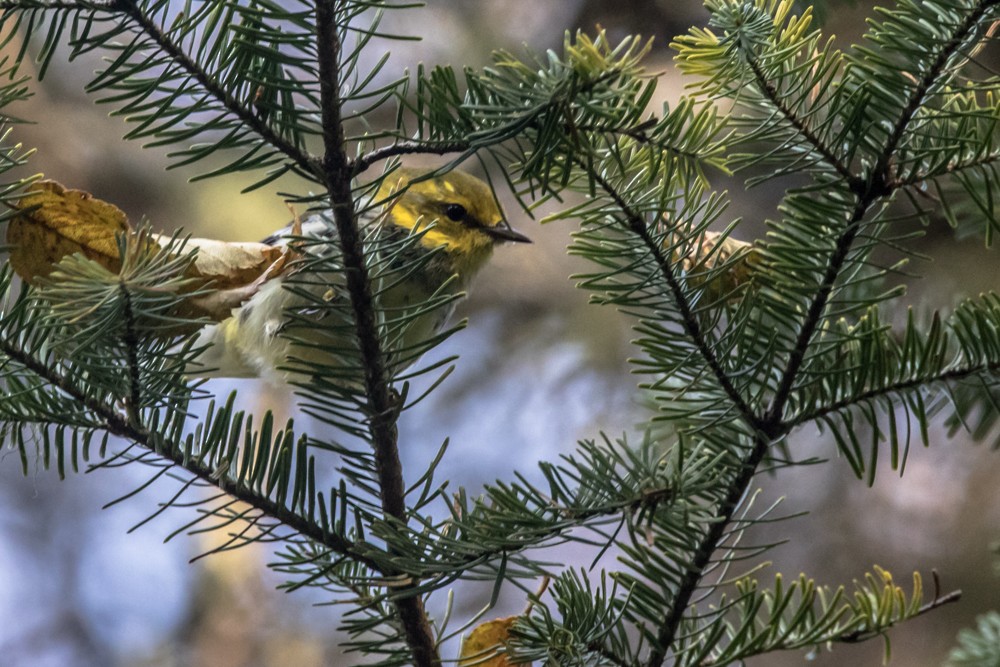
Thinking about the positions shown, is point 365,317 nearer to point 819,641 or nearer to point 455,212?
point 819,641

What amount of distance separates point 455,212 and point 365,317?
756 mm

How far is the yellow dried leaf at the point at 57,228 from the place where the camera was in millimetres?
776

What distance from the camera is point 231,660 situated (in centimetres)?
312

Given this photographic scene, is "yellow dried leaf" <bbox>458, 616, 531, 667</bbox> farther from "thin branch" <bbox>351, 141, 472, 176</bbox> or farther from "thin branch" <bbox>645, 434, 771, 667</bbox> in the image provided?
"thin branch" <bbox>351, 141, 472, 176</bbox>

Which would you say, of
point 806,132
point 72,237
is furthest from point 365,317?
point 806,132

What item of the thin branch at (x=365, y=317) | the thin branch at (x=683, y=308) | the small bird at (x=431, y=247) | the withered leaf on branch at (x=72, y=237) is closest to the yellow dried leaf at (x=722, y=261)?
the thin branch at (x=683, y=308)

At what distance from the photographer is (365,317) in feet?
2.54

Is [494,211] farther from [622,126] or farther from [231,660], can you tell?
[231,660]

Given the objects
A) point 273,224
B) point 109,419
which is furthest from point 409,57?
point 109,419

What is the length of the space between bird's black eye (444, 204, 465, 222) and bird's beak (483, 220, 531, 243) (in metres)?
0.04

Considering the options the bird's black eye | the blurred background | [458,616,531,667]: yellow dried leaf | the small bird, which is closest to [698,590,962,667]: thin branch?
[458,616,531,667]: yellow dried leaf

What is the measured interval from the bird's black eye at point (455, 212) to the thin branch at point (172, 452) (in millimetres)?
780

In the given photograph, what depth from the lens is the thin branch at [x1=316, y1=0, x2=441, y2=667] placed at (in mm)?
659

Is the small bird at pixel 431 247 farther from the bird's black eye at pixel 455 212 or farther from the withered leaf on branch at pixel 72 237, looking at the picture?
the withered leaf on branch at pixel 72 237
